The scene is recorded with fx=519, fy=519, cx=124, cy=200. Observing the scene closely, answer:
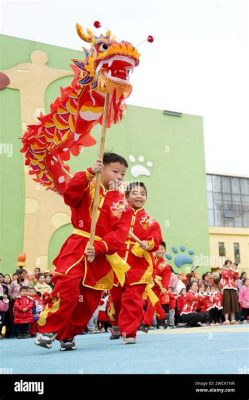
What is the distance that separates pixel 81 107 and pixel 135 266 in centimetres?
146

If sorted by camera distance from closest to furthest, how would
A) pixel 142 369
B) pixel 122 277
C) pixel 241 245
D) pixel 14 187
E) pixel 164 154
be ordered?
pixel 142 369 < pixel 122 277 < pixel 14 187 < pixel 164 154 < pixel 241 245

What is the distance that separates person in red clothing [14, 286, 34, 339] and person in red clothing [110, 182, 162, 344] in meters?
2.23

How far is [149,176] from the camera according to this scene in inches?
540

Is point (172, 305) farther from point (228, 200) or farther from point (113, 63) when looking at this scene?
point (228, 200)

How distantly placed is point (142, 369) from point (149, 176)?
11456mm

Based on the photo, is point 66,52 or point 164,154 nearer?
point 66,52

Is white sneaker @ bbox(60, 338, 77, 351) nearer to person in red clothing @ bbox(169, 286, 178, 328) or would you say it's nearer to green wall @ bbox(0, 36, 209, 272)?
person in red clothing @ bbox(169, 286, 178, 328)

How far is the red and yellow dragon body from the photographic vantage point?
3465 mm

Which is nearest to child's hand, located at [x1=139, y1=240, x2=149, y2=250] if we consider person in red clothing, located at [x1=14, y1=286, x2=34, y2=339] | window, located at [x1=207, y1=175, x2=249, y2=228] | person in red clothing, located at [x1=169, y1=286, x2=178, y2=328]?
person in red clothing, located at [x1=14, y1=286, x2=34, y2=339]

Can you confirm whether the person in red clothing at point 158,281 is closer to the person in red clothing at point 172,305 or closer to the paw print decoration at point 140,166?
the person in red clothing at point 172,305

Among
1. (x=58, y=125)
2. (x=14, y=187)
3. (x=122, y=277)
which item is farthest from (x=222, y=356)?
(x=14, y=187)

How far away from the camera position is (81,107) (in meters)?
4.07

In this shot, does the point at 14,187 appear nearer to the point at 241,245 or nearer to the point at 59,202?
the point at 59,202

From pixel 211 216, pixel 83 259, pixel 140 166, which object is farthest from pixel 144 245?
pixel 211 216
